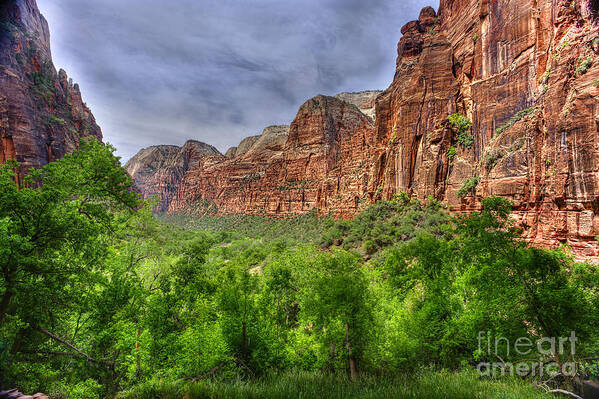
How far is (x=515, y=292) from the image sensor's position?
23.4 ft

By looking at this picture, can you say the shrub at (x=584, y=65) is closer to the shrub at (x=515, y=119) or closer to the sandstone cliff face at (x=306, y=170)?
the shrub at (x=515, y=119)

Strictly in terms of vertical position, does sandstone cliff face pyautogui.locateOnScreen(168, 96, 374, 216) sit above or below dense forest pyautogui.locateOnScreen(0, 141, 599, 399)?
above

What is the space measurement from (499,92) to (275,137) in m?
111

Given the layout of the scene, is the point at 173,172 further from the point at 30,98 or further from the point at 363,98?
the point at 30,98

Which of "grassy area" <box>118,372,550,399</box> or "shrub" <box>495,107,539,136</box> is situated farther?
"shrub" <box>495,107,539,136</box>

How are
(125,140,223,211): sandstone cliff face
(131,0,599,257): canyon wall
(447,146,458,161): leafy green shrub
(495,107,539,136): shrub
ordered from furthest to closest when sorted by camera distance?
1. (125,140,223,211): sandstone cliff face
2. (447,146,458,161): leafy green shrub
3. (495,107,539,136): shrub
4. (131,0,599,257): canyon wall

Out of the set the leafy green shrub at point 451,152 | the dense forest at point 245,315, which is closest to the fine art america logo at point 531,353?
the dense forest at point 245,315

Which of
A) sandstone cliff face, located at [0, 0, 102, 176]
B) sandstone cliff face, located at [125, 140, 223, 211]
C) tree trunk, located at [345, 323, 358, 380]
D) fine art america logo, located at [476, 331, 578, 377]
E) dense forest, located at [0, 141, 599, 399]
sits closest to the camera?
dense forest, located at [0, 141, 599, 399]

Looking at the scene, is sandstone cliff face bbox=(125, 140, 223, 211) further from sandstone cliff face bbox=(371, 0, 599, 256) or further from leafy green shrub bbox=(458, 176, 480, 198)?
leafy green shrub bbox=(458, 176, 480, 198)

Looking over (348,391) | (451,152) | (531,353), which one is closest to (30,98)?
(348,391)

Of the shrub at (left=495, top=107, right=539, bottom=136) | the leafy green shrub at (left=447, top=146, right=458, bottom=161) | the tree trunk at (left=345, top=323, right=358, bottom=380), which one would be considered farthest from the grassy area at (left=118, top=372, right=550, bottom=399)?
the leafy green shrub at (left=447, top=146, right=458, bottom=161)

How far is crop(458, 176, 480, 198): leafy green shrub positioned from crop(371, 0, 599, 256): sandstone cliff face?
0.87ft

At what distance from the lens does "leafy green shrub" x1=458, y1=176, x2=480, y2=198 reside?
2672 centimetres

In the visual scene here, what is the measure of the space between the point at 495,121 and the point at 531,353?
26.5m
